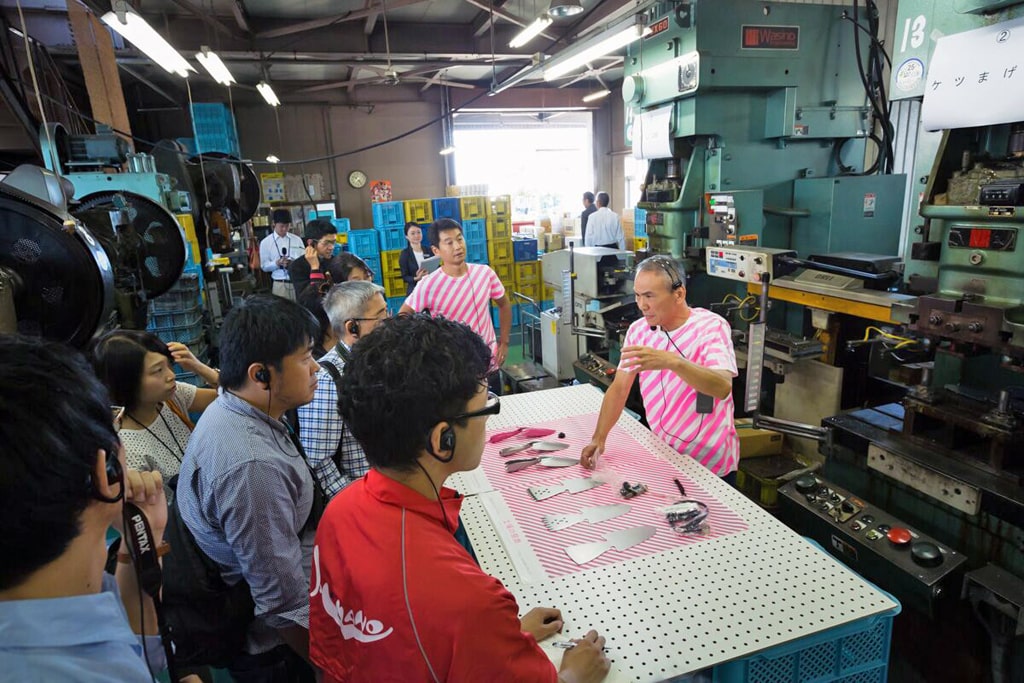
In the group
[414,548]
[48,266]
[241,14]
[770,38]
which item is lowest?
[414,548]

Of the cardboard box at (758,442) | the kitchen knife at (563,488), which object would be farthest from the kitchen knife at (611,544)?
the cardboard box at (758,442)

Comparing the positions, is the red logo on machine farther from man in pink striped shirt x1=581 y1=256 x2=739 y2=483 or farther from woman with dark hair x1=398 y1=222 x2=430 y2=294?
woman with dark hair x1=398 y1=222 x2=430 y2=294

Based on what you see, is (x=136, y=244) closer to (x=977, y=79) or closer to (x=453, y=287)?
(x=453, y=287)

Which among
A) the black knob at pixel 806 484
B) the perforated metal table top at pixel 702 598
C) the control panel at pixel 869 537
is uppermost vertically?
the perforated metal table top at pixel 702 598

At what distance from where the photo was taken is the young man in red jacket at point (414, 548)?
31.5 inches

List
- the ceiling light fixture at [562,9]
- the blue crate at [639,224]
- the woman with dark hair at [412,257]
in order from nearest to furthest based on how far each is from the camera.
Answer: the ceiling light fixture at [562,9] → the woman with dark hair at [412,257] → the blue crate at [639,224]

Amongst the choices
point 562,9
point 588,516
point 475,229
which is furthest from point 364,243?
point 588,516

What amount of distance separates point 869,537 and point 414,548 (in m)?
1.68

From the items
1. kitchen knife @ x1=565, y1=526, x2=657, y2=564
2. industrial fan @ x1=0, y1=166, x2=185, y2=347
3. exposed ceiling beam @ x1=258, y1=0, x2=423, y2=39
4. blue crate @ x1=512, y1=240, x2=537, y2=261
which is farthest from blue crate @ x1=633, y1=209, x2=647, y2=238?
industrial fan @ x1=0, y1=166, x2=185, y2=347

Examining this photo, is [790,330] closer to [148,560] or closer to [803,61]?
[803,61]

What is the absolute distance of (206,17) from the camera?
18.1 feet

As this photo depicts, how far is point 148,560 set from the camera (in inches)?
37.6

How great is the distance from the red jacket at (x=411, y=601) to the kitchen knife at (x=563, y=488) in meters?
0.77

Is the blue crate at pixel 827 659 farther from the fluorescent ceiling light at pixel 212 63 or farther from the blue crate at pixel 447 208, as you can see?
the blue crate at pixel 447 208
